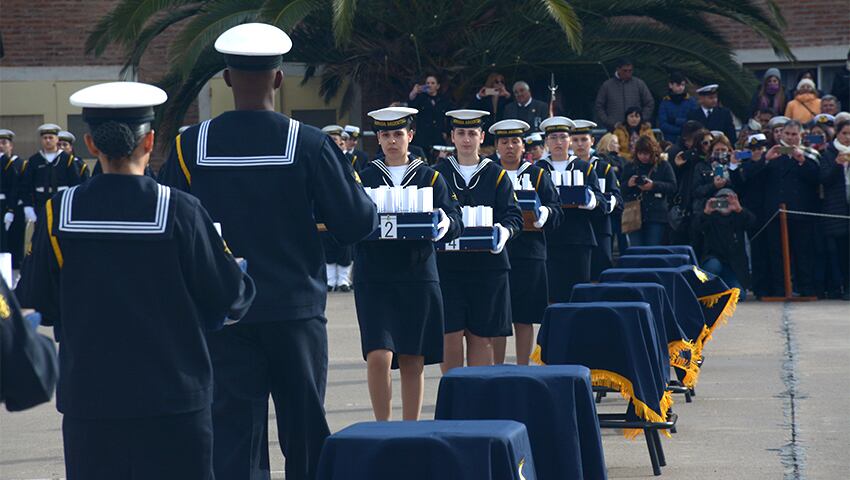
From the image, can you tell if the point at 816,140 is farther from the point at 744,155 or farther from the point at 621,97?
the point at 621,97

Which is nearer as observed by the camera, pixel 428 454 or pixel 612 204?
pixel 428 454

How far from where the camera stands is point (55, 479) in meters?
7.87

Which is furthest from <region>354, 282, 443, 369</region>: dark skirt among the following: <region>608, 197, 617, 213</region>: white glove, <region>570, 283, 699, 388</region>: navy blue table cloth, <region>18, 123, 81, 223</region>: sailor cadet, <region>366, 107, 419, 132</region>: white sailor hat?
<region>18, 123, 81, 223</region>: sailor cadet

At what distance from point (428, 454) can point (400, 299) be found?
11.7 feet

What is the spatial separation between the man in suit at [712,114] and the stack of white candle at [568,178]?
7.10 metres

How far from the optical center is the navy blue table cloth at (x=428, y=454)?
4742 mm

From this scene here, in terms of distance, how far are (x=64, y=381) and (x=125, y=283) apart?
1.22 feet

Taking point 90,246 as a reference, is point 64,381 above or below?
below

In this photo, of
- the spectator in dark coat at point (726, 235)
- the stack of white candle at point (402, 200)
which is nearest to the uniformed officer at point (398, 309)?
the stack of white candle at point (402, 200)

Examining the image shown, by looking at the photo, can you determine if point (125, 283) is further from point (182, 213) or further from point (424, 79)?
point (424, 79)

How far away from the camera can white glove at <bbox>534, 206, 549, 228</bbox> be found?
34.4 feet


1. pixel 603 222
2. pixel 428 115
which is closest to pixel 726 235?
pixel 603 222

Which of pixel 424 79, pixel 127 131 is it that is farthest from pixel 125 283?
pixel 424 79

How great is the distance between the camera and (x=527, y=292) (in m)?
10.6
